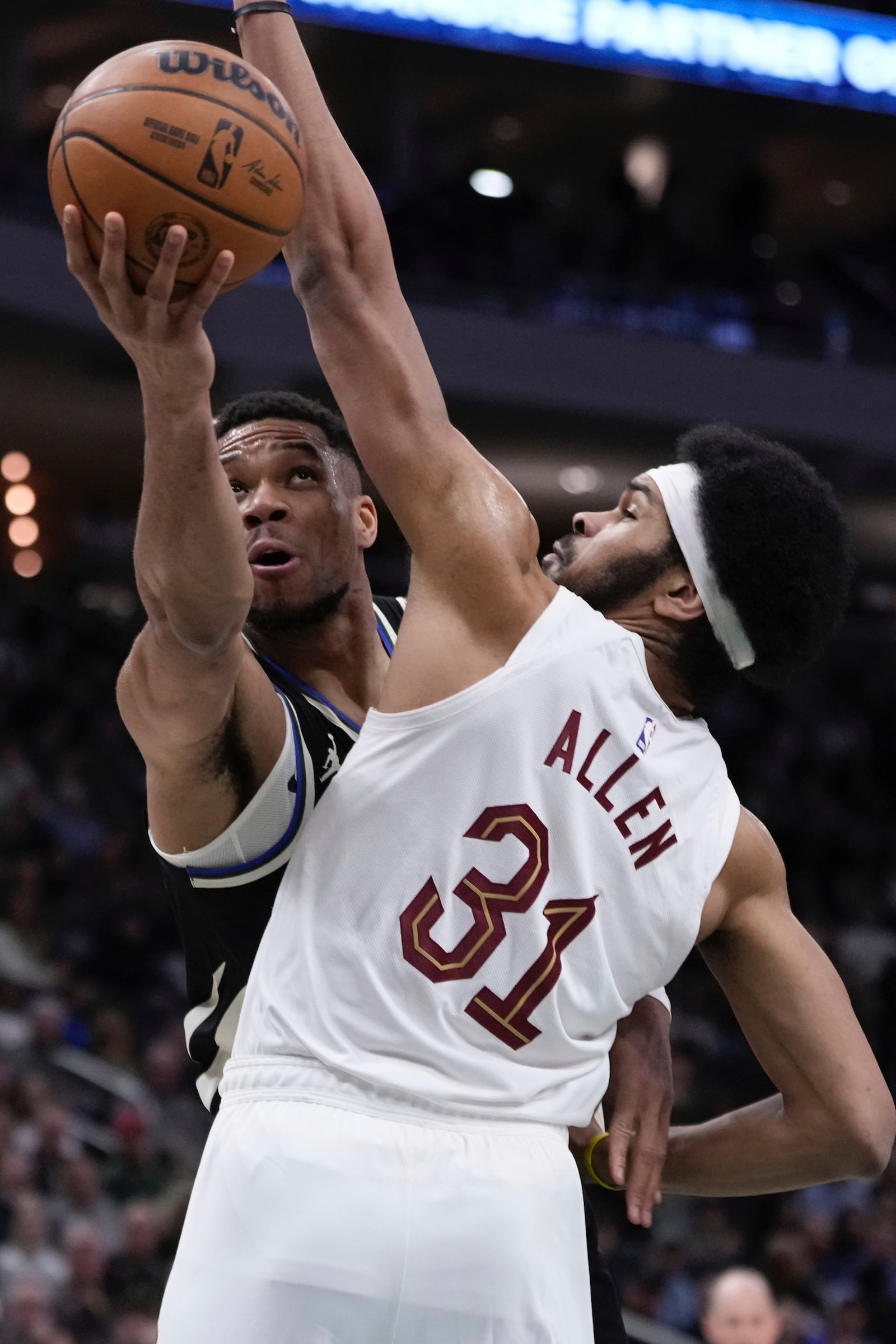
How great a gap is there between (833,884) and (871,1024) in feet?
7.06

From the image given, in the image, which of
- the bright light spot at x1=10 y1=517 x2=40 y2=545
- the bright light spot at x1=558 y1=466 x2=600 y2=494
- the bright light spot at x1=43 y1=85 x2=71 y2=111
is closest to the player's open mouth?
the bright light spot at x1=558 y1=466 x2=600 y2=494

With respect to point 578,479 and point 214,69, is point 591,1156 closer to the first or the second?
point 214,69

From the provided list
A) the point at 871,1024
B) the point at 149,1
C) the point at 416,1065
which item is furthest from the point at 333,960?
the point at 149,1

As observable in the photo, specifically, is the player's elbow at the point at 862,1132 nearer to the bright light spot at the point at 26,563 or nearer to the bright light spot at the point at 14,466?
the bright light spot at the point at 14,466

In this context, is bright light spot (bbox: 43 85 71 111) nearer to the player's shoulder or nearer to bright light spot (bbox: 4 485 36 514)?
bright light spot (bbox: 4 485 36 514)

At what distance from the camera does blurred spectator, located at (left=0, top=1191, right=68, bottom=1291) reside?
751 centimetres

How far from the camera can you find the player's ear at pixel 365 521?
11.1 feet

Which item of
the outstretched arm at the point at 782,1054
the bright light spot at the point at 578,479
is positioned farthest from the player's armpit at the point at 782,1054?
the bright light spot at the point at 578,479

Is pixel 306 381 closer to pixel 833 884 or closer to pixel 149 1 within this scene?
pixel 149 1

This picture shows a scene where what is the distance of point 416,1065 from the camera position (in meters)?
2.49

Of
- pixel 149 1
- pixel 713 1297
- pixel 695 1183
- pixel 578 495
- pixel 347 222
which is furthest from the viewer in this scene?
pixel 578 495

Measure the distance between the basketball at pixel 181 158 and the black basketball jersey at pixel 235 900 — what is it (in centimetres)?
87

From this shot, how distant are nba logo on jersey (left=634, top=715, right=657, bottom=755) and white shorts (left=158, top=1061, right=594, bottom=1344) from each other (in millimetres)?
645

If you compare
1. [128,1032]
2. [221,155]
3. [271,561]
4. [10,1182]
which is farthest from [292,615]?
[128,1032]
